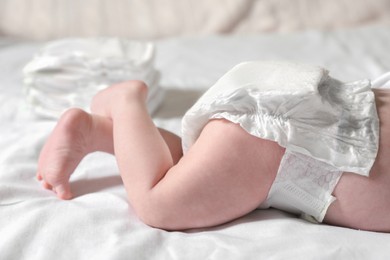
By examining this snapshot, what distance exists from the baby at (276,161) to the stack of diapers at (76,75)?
436mm

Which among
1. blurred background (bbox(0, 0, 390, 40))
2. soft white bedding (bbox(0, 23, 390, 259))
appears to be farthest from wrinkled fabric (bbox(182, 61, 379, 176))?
blurred background (bbox(0, 0, 390, 40))

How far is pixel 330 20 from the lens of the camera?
2012mm

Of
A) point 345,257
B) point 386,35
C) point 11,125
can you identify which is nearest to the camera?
point 345,257

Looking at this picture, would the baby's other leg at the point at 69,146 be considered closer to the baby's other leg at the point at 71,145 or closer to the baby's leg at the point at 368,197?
the baby's other leg at the point at 71,145

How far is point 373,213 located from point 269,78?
237 millimetres

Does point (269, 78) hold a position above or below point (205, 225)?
above

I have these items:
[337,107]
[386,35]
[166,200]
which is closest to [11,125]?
[166,200]

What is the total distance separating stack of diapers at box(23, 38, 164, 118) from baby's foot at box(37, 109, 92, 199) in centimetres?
27

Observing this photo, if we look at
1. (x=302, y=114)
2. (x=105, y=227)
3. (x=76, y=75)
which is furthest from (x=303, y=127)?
(x=76, y=75)

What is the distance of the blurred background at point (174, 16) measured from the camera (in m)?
1.97

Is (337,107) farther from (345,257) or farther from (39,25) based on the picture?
(39,25)

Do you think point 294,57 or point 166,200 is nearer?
point 166,200

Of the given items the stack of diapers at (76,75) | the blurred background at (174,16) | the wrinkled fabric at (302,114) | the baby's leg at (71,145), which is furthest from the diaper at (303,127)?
the blurred background at (174,16)

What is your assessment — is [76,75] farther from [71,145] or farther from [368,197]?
[368,197]
